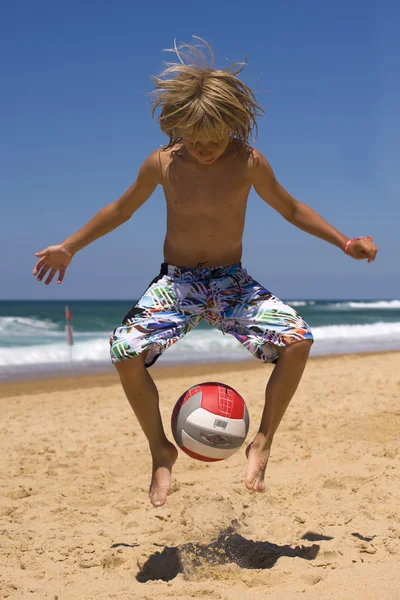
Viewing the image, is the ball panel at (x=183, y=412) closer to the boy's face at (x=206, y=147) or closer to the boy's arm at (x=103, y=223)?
the boy's arm at (x=103, y=223)

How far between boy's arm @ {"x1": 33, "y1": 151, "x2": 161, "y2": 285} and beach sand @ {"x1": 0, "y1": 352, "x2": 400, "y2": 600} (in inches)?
69.0

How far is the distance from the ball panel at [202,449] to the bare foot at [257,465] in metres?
0.14

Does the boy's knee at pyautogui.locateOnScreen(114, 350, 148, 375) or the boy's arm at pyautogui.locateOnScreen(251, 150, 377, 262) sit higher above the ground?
the boy's arm at pyautogui.locateOnScreen(251, 150, 377, 262)

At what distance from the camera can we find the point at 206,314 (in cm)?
419

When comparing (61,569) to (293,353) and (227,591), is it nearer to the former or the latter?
(227,591)

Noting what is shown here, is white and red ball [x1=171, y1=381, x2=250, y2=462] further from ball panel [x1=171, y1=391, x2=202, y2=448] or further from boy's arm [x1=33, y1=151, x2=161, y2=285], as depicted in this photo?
boy's arm [x1=33, y1=151, x2=161, y2=285]

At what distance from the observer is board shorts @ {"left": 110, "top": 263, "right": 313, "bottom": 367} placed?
3943 mm

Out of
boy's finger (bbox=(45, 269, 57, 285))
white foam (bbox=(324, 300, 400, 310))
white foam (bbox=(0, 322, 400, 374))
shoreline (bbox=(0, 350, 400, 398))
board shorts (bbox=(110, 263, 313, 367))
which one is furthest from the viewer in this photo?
white foam (bbox=(324, 300, 400, 310))

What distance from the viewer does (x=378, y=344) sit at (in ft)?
72.0

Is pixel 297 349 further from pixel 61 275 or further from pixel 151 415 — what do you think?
pixel 61 275

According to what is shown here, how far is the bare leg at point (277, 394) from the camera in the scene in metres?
3.96

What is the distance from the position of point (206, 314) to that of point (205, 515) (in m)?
1.48

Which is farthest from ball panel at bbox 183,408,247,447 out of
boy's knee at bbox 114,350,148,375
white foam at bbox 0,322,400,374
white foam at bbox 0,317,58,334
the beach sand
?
white foam at bbox 0,317,58,334

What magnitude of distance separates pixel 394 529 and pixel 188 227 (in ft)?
7.55
